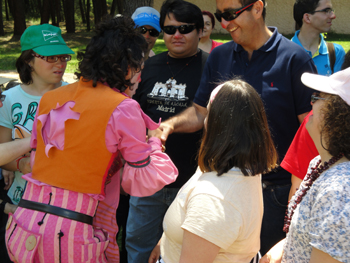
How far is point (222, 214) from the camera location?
1.53m

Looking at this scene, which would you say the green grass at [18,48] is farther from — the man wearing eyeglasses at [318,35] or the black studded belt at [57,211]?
the black studded belt at [57,211]

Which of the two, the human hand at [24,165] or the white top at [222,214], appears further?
the human hand at [24,165]

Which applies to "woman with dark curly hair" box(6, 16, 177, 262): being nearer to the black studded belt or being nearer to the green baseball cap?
the black studded belt

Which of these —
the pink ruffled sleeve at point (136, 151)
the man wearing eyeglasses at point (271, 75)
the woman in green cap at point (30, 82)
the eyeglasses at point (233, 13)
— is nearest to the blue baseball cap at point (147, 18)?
the woman in green cap at point (30, 82)

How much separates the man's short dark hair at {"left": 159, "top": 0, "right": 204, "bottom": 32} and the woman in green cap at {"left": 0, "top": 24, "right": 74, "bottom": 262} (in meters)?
1.01

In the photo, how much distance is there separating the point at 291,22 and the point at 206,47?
19032mm

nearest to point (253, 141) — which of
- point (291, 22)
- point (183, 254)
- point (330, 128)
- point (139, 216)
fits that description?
point (330, 128)

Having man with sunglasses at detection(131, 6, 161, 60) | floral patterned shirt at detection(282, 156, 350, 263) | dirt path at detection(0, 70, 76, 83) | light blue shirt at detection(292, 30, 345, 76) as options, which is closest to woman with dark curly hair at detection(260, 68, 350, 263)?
floral patterned shirt at detection(282, 156, 350, 263)

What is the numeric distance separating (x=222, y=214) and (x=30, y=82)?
219cm

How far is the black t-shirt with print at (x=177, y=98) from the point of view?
10.2 feet

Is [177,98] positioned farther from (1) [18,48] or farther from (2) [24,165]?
(1) [18,48]

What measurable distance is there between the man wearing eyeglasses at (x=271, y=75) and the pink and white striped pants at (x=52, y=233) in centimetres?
83

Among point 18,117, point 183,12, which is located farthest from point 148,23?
point 18,117

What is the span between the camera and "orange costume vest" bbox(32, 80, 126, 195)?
184cm
